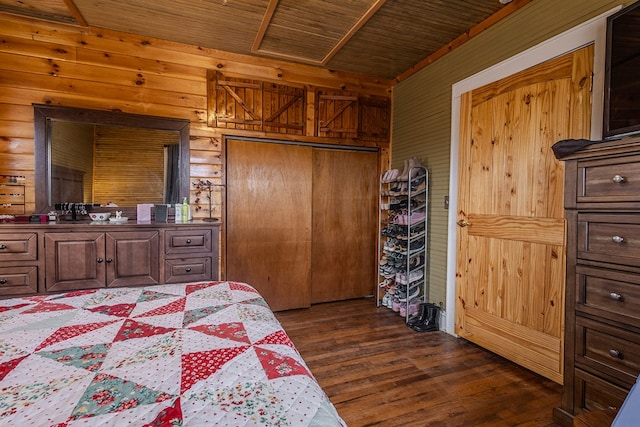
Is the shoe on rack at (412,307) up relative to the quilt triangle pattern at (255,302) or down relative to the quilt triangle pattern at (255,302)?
down

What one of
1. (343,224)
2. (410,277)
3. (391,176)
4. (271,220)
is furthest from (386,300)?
(271,220)

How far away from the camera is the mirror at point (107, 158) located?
9.25ft

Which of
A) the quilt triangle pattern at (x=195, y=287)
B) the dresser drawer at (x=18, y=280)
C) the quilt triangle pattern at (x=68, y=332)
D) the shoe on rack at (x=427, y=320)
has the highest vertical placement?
the quilt triangle pattern at (x=195, y=287)

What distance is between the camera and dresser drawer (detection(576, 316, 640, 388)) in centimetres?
135

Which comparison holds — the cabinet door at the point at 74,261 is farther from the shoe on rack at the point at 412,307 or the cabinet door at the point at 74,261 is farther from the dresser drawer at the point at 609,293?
the dresser drawer at the point at 609,293

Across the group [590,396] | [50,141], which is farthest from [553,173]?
[50,141]

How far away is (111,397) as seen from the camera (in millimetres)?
702

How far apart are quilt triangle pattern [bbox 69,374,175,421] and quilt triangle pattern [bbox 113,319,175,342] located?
0.81 ft

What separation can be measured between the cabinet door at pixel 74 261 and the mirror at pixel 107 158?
668 millimetres

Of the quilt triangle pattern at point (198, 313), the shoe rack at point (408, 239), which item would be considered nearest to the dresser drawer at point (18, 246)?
the quilt triangle pattern at point (198, 313)

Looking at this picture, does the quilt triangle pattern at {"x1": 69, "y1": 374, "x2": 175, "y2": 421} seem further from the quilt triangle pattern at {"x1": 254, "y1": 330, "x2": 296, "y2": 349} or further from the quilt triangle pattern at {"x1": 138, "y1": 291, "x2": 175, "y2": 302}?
the quilt triangle pattern at {"x1": 138, "y1": 291, "x2": 175, "y2": 302}

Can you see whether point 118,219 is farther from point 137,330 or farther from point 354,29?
point 354,29

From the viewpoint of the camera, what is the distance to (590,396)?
1.51 m

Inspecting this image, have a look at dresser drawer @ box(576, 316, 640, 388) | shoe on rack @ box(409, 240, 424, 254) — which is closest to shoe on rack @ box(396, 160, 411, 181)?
shoe on rack @ box(409, 240, 424, 254)
